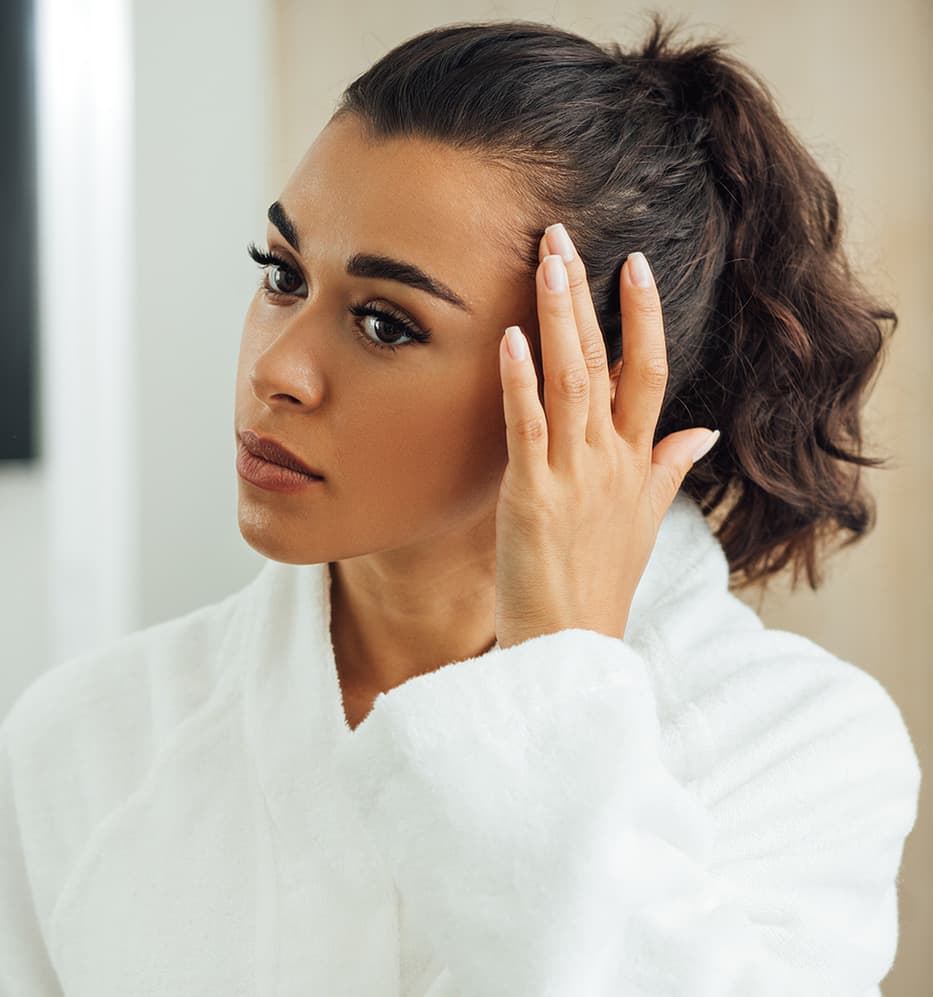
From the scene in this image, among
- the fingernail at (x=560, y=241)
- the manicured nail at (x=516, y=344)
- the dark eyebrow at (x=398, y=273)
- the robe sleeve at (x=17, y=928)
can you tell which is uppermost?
the fingernail at (x=560, y=241)

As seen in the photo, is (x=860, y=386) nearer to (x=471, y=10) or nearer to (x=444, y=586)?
(x=444, y=586)

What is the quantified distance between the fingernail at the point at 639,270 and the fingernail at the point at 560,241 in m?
0.06

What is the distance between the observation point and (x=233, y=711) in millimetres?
990

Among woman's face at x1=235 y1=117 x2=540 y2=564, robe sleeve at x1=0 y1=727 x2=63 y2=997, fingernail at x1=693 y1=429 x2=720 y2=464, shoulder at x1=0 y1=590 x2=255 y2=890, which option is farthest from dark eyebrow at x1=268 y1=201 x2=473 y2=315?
robe sleeve at x1=0 y1=727 x2=63 y2=997

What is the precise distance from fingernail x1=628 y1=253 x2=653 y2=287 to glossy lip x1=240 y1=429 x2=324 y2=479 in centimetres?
28

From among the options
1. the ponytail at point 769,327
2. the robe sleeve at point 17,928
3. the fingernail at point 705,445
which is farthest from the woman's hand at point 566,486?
the robe sleeve at point 17,928

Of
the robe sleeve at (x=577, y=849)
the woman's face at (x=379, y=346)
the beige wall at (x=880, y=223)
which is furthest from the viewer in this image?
the beige wall at (x=880, y=223)

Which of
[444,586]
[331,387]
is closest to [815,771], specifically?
[444,586]

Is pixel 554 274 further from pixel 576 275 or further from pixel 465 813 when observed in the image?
pixel 465 813

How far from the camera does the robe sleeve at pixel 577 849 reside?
0.71 m

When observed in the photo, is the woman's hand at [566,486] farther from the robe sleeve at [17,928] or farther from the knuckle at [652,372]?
the robe sleeve at [17,928]

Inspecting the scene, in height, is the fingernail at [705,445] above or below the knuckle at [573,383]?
below

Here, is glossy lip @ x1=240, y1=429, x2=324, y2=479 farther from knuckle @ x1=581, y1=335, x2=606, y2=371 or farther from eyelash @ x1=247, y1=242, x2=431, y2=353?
knuckle @ x1=581, y1=335, x2=606, y2=371

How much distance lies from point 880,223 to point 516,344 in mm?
674
